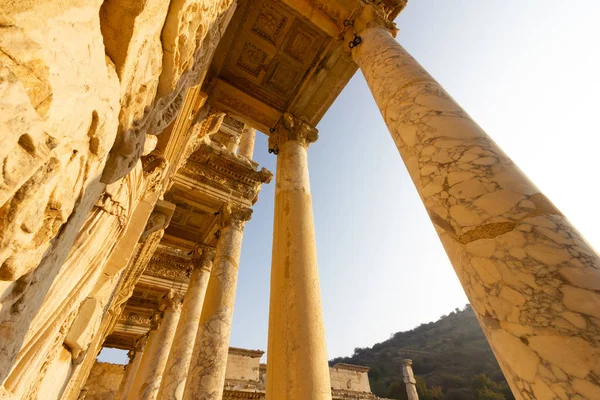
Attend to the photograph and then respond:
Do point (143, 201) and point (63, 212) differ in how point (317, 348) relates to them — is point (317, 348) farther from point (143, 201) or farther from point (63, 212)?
point (63, 212)

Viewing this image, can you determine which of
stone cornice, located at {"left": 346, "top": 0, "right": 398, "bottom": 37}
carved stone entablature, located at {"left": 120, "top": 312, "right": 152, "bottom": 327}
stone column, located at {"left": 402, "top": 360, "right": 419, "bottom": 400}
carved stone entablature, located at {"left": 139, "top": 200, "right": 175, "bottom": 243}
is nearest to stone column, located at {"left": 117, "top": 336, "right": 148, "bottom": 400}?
carved stone entablature, located at {"left": 120, "top": 312, "right": 152, "bottom": 327}

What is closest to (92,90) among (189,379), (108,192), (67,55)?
(67,55)

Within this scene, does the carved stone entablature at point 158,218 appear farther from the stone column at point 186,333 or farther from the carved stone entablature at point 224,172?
A: the stone column at point 186,333

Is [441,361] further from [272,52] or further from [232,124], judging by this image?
[272,52]

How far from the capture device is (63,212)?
1.19 meters

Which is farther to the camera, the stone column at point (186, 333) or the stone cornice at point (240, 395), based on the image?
the stone cornice at point (240, 395)

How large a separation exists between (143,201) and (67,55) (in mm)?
3452

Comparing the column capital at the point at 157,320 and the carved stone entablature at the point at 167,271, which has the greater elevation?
the carved stone entablature at the point at 167,271

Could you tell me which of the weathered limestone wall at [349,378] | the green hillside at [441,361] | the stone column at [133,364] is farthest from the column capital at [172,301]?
the green hillside at [441,361]

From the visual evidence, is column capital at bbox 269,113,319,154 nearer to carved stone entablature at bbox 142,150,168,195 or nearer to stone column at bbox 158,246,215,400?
carved stone entablature at bbox 142,150,168,195

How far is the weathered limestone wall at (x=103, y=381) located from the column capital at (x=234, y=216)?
46.6 ft

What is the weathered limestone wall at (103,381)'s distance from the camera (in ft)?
50.8

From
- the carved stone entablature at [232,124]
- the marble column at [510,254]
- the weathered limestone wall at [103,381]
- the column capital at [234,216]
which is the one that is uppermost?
the carved stone entablature at [232,124]

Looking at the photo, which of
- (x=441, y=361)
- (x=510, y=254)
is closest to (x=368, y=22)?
(x=510, y=254)
